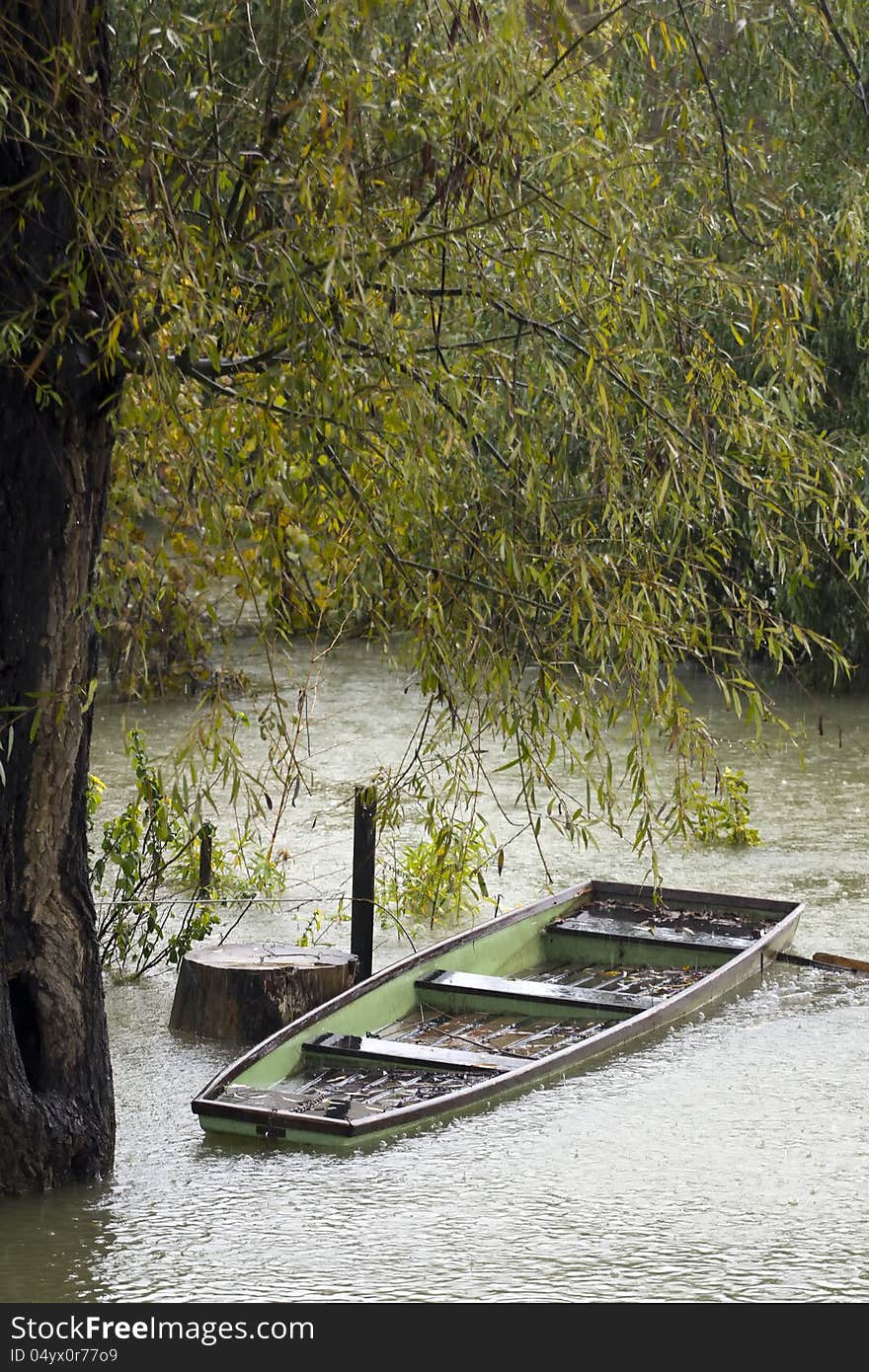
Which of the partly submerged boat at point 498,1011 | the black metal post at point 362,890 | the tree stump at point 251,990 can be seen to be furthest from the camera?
the black metal post at point 362,890

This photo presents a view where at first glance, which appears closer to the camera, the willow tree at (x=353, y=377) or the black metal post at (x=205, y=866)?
the willow tree at (x=353, y=377)

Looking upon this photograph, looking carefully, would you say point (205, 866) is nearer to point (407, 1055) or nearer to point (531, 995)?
point (531, 995)

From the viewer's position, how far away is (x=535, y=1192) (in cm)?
533

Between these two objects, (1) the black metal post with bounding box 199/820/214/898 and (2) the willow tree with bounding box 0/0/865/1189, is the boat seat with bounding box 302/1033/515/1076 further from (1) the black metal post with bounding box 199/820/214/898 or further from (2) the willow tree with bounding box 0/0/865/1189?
(1) the black metal post with bounding box 199/820/214/898

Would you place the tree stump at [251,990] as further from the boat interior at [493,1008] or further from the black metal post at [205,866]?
the black metal post at [205,866]

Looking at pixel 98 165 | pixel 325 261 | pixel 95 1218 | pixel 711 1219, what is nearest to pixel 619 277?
pixel 325 261

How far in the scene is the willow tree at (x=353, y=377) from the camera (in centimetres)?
454

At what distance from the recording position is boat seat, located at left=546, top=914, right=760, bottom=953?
24.3 feet

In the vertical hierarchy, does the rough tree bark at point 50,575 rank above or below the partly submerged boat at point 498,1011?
above

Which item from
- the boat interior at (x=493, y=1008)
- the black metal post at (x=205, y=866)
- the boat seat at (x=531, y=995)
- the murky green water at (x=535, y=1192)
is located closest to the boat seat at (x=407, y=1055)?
the boat interior at (x=493, y=1008)

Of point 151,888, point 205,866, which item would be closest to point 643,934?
point 205,866

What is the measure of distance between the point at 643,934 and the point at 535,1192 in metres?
2.38

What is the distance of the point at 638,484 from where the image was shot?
17.0ft

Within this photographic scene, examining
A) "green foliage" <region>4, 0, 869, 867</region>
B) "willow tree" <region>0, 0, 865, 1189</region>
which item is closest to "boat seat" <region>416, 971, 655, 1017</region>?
"green foliage" <region>4, 0, 869, 867</region>
